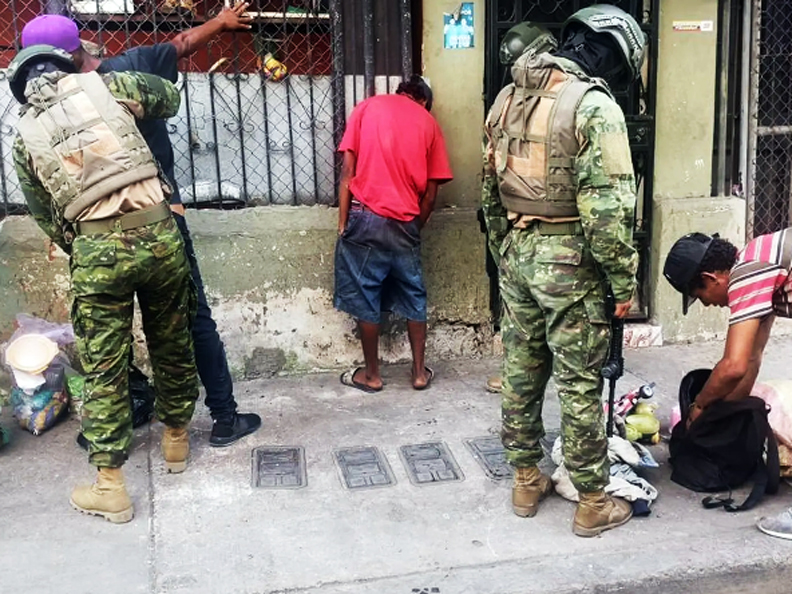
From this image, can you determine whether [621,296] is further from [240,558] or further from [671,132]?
[671,132]

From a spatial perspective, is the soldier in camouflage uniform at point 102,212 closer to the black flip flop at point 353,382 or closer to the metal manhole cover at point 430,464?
the metal manhole cover at point 430,464

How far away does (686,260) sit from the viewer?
3.38m

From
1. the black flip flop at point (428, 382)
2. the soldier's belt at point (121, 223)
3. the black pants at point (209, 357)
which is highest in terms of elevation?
the soldier's belt at point (121, 223)

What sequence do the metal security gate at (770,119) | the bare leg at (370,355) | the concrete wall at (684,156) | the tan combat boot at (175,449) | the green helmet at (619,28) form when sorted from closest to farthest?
the green helmet at (619,28)
the tan combat boot at (175,449)
the bare leg at (370,355)
the concrete wall at (684,156)
the metal security gate at (770,119)

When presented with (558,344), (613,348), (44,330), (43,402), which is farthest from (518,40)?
(43,402)

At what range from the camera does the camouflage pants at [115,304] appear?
3.33 meters

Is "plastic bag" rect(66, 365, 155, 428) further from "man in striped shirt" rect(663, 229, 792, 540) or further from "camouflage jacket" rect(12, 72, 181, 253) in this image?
"man in striped shirt" rect(663, 229, 792, 540)

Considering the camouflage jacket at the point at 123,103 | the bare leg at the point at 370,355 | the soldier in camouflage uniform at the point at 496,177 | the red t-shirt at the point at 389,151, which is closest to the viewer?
the camouflage jacket at the point at 123,103

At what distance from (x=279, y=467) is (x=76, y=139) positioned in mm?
1659

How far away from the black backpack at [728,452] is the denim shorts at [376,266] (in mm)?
1675

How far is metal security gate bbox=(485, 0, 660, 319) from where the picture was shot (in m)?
5.06

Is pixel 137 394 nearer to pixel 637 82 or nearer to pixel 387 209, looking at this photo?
pixel 387 209

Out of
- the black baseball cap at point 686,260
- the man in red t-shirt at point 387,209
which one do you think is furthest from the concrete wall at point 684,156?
the black baseball cap at point 686,260

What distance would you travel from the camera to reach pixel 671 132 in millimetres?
5430
